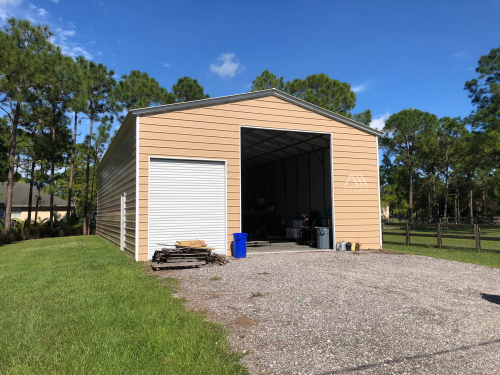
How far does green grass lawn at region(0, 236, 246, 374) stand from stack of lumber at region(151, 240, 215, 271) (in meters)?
1.60

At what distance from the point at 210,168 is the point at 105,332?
6.64 meters

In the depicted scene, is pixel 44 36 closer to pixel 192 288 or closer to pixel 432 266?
pixel 192 288

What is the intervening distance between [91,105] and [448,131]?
116 feet

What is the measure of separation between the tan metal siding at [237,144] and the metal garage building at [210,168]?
28mm

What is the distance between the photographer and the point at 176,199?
9.44 metres

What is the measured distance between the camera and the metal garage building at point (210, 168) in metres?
9.12

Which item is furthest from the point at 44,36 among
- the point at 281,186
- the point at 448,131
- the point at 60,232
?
the point at 448,131

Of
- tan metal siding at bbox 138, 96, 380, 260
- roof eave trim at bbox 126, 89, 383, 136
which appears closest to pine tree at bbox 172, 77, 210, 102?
roof eave trim at bbox 126, 89, 383, 136

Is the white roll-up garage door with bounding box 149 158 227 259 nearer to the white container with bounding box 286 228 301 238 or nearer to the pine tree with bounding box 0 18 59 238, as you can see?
the white container with bounding box 286 228 301 238

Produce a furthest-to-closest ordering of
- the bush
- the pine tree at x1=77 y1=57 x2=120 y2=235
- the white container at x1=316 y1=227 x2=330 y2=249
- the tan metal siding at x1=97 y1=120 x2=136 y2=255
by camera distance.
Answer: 1. the pine tree at x1=77 y1=57 x2=120 y2=235
2. the bush
3. the white container at x1=316 y1=227 x2=330 y2=249
4. the tan metal siding at x1=97 y1=120 x2=136 y2=255

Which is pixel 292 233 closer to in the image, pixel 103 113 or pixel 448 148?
pixel 103 113

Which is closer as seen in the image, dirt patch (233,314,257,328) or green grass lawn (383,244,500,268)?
dirt patch (233,314,257,328)

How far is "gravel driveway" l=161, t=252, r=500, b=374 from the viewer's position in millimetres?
3041

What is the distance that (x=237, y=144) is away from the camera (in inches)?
400
